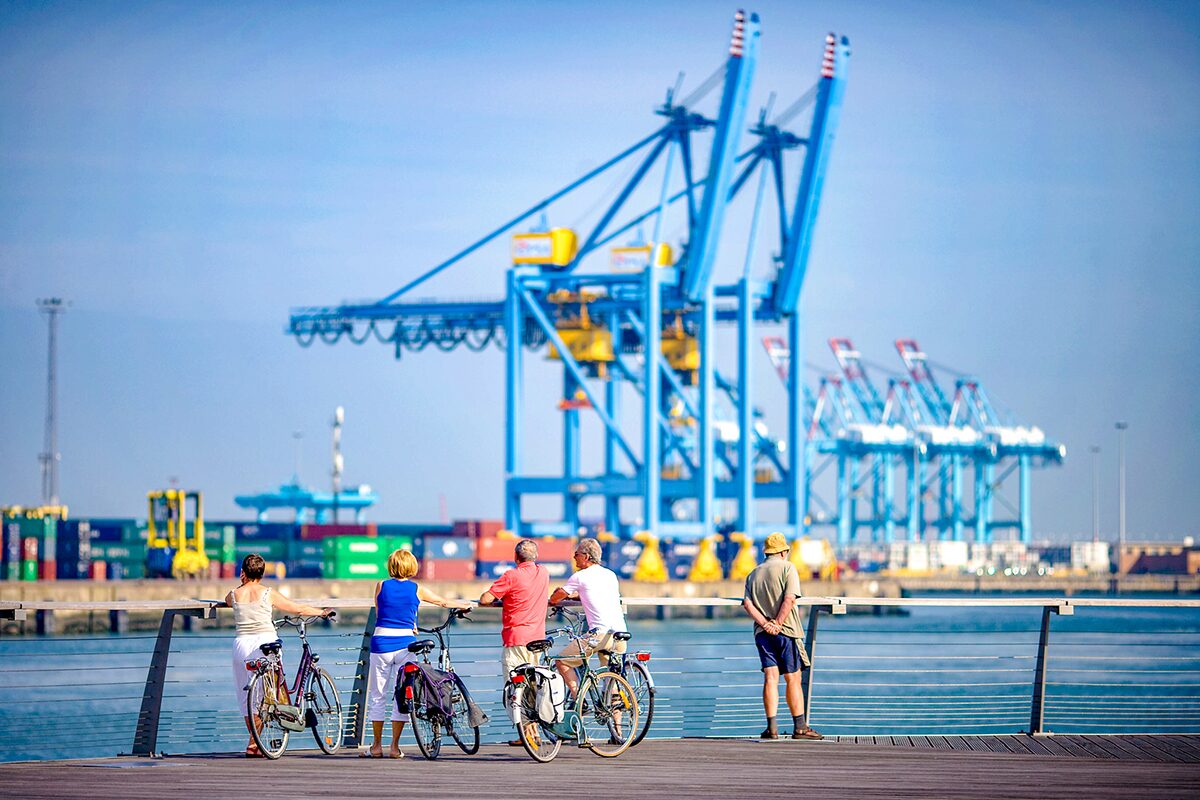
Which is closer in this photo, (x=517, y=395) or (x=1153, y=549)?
(x=517, y=395)

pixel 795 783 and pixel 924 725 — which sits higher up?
pixel 795 783

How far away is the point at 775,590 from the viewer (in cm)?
1101

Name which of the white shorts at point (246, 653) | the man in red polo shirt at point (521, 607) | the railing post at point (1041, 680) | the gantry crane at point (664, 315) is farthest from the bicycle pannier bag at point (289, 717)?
the gantry crane at point (664, 315)

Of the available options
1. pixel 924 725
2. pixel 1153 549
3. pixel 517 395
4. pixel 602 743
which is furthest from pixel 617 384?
pixel 1153 549

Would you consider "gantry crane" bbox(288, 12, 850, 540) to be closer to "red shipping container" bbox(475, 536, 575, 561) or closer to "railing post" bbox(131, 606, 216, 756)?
"red shipping container" bbox(475, 536, 575, 561)

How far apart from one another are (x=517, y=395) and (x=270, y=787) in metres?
52.3

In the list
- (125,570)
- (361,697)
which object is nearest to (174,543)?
(125,570)

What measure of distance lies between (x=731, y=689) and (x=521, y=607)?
24.6 m

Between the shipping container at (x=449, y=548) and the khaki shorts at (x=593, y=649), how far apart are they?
62969mm

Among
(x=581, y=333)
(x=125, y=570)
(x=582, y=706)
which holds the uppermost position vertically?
(x=581, y=333)

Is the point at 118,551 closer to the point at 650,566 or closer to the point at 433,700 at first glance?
the point at 650,566

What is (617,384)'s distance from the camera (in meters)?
66.6

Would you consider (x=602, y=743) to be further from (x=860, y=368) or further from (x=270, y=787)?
(x=860, y=368)

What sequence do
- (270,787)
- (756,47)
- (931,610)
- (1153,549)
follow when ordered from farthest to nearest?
(1153,549) < (931,610) < (756,47) < (270,787)
